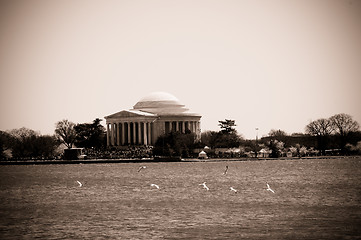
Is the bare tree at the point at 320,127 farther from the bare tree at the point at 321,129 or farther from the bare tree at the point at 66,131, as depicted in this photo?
the bare tree at the point at 66,131

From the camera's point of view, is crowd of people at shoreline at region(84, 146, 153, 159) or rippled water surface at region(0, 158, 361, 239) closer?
rippled water surface at region(0, 158, 361, 239)

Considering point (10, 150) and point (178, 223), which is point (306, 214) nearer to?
point (178, 223)

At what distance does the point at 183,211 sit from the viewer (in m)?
53.9

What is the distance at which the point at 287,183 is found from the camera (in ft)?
267

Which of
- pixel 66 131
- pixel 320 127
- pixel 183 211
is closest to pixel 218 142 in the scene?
pixel 320 127

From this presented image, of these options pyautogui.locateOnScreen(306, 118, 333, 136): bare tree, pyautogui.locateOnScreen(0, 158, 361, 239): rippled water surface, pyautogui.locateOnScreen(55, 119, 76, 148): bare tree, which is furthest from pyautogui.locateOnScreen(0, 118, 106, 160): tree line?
pyautogui.locateOnScreen(0, 158, 361, 239): rippled water surface

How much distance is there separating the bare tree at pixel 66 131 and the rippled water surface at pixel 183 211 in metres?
108

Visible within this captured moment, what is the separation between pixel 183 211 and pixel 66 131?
145 meters

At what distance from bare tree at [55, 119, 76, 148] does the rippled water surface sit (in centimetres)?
10795

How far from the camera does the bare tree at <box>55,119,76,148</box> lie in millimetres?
192150

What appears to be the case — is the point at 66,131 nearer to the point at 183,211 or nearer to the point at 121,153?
the point at 121,153

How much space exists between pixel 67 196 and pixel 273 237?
1225 inches

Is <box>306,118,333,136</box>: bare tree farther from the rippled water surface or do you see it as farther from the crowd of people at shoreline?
the rippled water surface

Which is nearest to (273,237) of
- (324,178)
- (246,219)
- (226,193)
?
(246,219)
